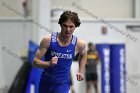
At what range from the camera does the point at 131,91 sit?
462 inches

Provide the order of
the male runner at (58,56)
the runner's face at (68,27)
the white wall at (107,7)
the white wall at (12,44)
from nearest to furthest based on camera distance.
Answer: the runner's face at (68,27) → the male runner at (58,56) → the white wall at (12,44) → the white wall at (107,7)

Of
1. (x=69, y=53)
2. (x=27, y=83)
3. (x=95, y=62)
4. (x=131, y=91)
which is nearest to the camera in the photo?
(x=69, y=53)

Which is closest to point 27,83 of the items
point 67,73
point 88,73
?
point 88,73

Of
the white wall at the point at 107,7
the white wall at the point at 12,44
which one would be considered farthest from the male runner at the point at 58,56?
the white wall at the point at 107,7

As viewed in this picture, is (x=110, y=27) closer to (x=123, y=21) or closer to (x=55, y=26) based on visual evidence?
(x=123, y=21)

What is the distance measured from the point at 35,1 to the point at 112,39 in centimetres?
237

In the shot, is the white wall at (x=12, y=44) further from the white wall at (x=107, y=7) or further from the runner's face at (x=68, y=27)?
the runner's face at (x=68, y=27)

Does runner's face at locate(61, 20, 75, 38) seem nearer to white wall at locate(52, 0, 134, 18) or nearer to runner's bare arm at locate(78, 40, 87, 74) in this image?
runner's bare arm at locate(78, 40, 87, 74)

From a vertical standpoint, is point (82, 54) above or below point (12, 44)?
above

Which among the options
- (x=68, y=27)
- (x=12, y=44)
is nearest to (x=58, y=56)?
(x=68, y=27)

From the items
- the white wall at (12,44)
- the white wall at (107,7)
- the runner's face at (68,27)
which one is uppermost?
the white wall at (107,7)

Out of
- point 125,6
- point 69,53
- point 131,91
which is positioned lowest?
point 131,91

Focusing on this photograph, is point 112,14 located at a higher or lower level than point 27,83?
higher

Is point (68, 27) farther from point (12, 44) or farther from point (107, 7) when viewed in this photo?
point (107, 7)
